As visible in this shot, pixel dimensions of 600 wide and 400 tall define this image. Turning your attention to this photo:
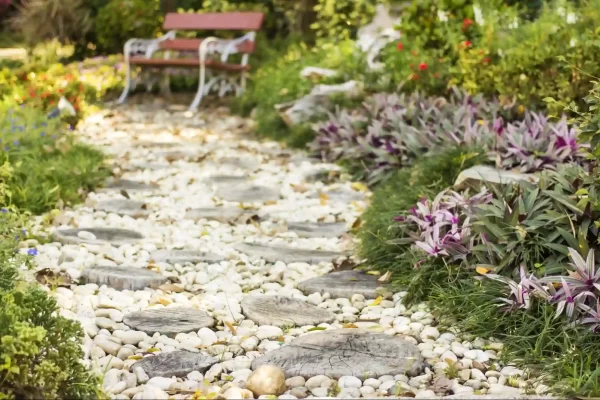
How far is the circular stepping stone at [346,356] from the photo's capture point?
2.38 m

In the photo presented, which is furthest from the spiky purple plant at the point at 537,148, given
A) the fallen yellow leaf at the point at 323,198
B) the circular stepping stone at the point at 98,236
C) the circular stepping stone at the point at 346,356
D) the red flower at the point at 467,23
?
the red flower at the point at 467,23

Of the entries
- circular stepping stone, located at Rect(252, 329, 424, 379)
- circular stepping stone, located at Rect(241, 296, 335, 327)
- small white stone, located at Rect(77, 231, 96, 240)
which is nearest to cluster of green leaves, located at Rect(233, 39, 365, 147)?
small white stone, located at Rect(77, 231, 96, 240)

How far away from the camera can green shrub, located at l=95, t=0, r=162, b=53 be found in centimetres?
1320

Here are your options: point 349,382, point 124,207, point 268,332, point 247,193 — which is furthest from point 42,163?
point 349,382

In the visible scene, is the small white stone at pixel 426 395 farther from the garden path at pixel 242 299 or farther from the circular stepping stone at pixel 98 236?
the circular stepping stone at pixel 98 236

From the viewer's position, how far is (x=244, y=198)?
16.8 ft

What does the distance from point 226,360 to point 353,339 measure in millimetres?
441

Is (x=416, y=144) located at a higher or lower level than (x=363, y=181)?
higher

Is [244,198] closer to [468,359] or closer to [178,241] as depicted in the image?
[178,241]

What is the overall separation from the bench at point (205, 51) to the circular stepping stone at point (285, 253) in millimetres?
6140

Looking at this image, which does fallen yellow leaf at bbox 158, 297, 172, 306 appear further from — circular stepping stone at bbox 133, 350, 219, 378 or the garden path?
circular stepping stone at bbox 133, 350, 219, 378

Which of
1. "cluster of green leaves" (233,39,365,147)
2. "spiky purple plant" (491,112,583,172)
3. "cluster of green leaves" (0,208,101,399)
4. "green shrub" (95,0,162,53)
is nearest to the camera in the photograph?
"cluster of green leaves" (0,208,101,399)

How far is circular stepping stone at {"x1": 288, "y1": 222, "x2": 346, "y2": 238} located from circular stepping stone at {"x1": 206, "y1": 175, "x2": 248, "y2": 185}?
1.26 metres

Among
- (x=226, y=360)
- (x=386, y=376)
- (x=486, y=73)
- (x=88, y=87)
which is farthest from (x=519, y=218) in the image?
(x=88, y=87)
